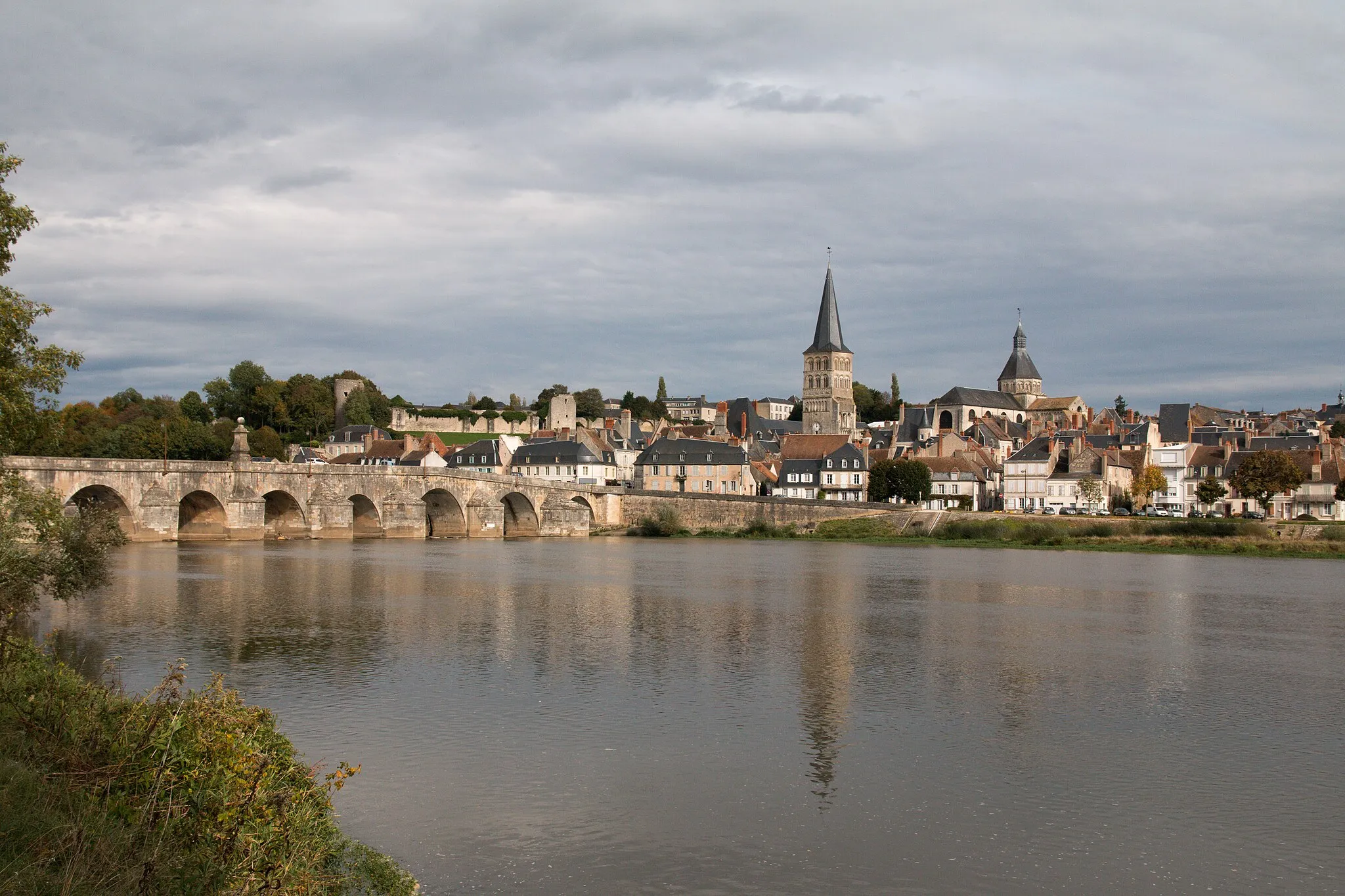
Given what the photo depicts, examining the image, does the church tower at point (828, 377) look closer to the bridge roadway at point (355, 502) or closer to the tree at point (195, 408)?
the bridge roadway at point (355, 502)

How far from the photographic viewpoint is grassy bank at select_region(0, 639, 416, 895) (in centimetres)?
600

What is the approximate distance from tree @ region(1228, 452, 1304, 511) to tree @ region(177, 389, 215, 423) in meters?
66.2

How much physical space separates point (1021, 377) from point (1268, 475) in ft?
207

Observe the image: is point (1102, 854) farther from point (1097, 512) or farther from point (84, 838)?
point (1097, 512)

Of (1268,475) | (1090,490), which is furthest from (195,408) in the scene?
(1268,475)

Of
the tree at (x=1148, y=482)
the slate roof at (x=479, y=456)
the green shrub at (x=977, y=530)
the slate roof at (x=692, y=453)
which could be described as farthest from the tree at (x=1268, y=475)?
the slate roof at (x=479, y=456)

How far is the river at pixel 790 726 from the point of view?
29.7ft

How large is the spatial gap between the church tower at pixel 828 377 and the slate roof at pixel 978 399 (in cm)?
877

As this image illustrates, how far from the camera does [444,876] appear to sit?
8.40 m

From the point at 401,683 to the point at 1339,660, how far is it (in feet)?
49.8

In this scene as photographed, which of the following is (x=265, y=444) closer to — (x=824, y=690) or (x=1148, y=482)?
(x=1148, y=482)

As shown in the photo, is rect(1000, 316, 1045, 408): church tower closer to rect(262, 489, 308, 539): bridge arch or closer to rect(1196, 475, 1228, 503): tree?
rect(1196, 475, 1228, 503): tree

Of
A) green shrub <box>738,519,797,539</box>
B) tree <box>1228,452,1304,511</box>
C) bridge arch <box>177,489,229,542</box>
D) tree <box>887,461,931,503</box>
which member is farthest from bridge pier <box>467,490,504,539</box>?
tree <box>1228,452,1304,511</box>

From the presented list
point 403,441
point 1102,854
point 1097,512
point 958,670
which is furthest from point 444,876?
point 403,441
